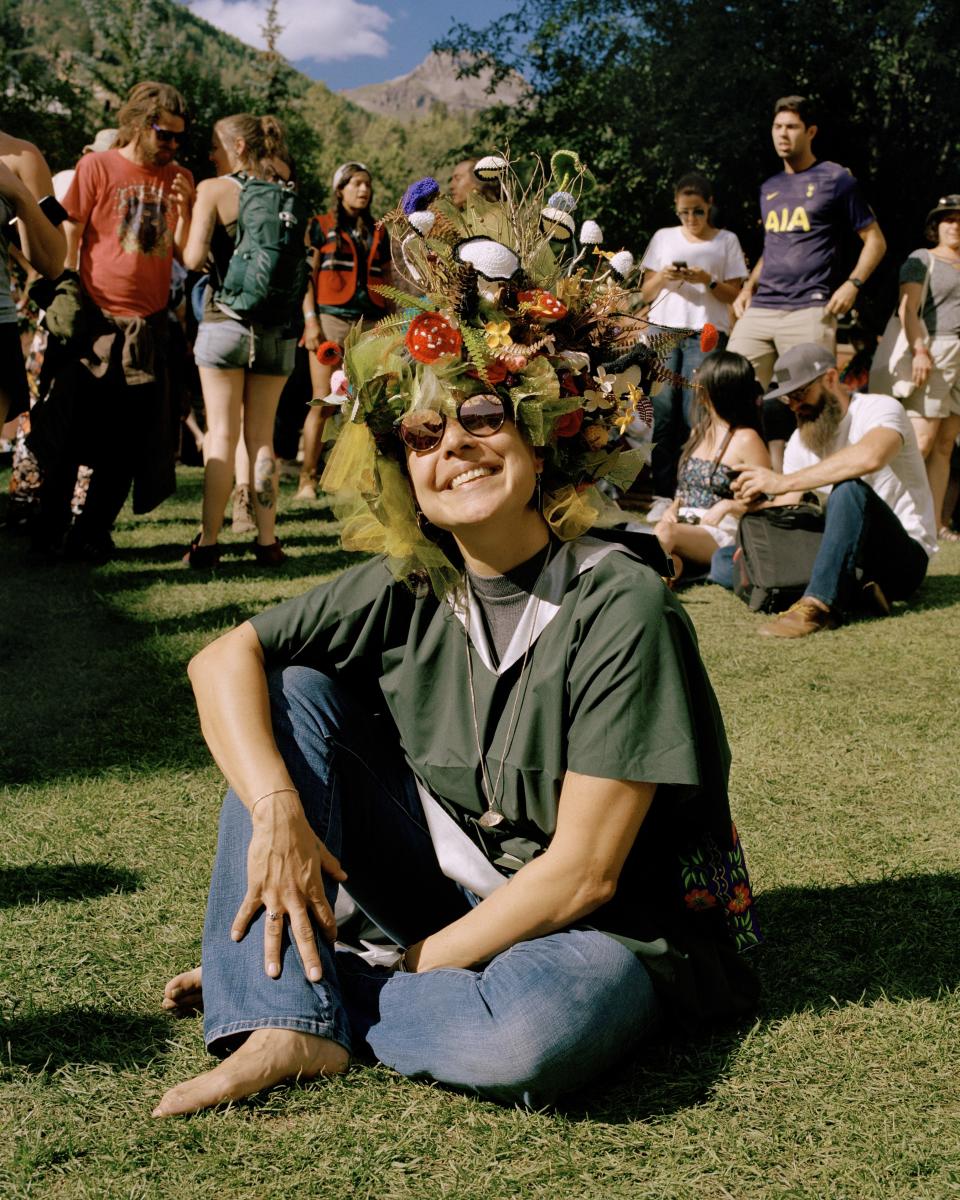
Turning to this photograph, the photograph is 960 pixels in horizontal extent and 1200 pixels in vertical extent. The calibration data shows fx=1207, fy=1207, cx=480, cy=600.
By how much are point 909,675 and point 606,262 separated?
10.0 feet

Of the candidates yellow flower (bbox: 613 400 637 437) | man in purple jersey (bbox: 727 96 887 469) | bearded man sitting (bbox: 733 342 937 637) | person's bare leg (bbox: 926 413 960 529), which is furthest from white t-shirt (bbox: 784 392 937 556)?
yellow flower (bbox: 613 400 637 437)

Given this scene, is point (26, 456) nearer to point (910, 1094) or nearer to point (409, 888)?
point (409, 888)

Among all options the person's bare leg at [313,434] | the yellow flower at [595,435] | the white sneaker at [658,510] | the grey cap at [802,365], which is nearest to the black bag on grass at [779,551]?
the grey cap at [802,365]

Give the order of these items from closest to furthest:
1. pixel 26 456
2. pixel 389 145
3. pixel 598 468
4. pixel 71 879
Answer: pixel 598 468 → pixel 71 879 → pixel 26 456 → pixel 389 145

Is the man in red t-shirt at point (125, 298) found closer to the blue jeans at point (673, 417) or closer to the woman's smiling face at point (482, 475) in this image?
the blue jeans at point (673, 417)

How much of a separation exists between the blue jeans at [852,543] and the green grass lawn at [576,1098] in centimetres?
91

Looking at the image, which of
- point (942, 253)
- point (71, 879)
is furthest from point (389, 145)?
point (71, 879)

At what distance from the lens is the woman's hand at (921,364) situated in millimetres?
7938

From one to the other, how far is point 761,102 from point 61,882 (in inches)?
462

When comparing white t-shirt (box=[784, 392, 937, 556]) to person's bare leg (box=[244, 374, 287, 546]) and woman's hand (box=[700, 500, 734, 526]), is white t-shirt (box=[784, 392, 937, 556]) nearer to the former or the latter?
woman's hand (box=[700, 500, 734, 526])

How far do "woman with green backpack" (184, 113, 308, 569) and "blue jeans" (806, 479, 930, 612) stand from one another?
112 inches

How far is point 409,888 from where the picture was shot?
246 cm

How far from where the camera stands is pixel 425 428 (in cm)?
228

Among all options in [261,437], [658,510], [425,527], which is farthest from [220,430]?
[425,527]
